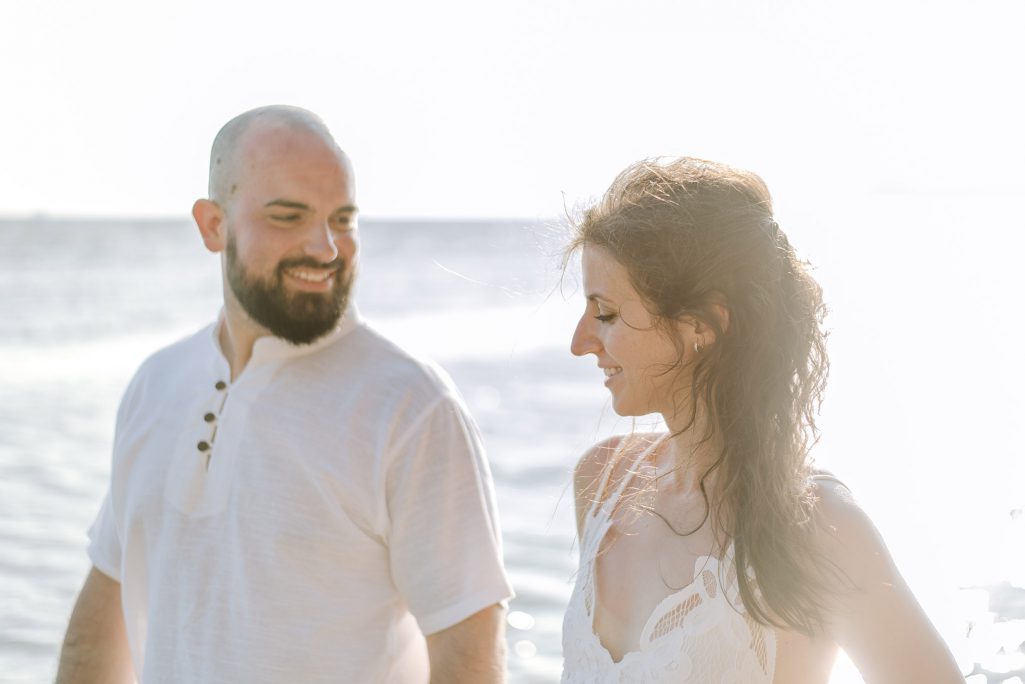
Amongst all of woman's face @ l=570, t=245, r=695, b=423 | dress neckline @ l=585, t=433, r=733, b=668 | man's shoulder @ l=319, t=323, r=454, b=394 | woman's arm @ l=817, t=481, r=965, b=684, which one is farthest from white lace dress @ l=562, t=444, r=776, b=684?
man's shoulder @ l=319, t=323, r=454, b=394

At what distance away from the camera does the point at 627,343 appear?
2135 millimetres

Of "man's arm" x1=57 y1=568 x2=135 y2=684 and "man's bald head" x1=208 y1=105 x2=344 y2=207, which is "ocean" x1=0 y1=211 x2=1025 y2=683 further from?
"man's arm" x1=57 y1=568 x2=135 y2=684

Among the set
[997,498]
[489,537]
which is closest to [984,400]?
[997,498]

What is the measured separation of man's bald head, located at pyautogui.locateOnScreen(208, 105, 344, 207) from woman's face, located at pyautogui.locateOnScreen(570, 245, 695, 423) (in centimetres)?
77

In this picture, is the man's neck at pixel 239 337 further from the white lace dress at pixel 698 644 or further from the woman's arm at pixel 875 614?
the woman's arm at pixel 875 614

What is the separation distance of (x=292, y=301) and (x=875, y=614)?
133cm

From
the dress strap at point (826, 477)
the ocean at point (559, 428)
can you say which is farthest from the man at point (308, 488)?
the dress strap at point (826, 477)

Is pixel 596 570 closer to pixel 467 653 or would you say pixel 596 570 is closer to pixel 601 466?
pixel 601 466

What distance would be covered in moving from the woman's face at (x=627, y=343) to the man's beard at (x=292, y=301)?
2.10 feet

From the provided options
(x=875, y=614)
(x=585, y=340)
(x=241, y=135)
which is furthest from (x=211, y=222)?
(x=875, y=614)

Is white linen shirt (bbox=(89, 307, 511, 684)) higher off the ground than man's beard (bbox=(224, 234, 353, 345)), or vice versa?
man's beard (bbox=(224, 234, 353, 345))

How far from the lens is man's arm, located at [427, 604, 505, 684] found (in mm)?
2490

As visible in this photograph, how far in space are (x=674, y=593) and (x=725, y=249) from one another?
1.86 feet

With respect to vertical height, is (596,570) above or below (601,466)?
below
